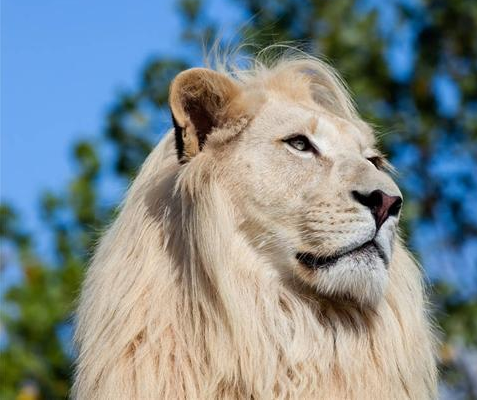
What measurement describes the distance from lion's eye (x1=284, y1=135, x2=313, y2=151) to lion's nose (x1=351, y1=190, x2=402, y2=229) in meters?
0.36

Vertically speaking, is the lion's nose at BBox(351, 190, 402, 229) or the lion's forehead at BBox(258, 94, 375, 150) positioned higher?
the lion's forehead at BBox(258, 94, 375, 150)

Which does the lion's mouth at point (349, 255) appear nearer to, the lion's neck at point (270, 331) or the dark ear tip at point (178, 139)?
the lion's neck at point (270, 331)

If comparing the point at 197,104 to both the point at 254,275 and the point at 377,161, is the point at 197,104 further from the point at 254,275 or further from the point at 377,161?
the point at 377,161

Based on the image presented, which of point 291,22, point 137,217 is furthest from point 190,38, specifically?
point 137,217

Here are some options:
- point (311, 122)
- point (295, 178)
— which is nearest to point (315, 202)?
point (295, 178)

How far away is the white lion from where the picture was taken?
4.11 metres

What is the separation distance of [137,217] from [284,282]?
2.07ft

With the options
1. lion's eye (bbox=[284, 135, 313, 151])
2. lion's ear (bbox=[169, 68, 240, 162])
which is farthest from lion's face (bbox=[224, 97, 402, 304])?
lion's ear (bbox=[169, 68, 240, 162])

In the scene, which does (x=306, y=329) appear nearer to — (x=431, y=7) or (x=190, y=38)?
(x=190, y=38)

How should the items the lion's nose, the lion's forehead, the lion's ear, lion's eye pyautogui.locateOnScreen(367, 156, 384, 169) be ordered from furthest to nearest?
lion's eye pyautogui.locateOnScreen(367, 156, 384, 169)
the lion's forehead
the lion's ear
the lion's nose

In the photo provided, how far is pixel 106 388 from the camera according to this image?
13.3ft

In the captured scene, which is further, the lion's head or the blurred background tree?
the blurred background tree

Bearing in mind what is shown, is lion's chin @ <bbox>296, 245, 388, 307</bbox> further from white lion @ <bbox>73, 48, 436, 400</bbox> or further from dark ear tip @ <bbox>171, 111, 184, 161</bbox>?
dark ear tip @ <bbox>171, 111, 184, 161</bbox>

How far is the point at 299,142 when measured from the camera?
4.39 meters
